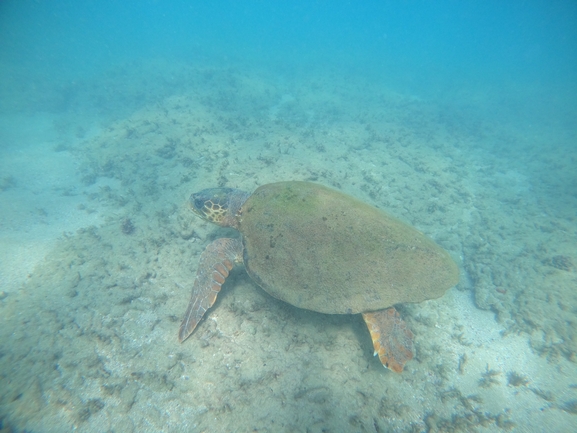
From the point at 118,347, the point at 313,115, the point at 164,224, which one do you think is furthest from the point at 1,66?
the point at 118,347

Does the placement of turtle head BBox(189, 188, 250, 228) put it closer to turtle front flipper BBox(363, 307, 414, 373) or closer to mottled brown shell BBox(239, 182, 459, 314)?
mottled brown shell BBox(239, 182, 459, 314)

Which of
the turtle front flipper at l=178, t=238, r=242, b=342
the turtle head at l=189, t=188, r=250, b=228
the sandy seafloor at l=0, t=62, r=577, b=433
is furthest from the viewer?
the turtle head at l=189, t=188, r=250, b=228

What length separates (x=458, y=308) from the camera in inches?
177

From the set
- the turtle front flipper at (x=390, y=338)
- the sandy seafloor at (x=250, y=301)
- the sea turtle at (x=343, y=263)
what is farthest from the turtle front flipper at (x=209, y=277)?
the turtle front flipper at (x=390, y=338)

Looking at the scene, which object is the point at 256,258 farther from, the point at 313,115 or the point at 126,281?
the point at 313,115

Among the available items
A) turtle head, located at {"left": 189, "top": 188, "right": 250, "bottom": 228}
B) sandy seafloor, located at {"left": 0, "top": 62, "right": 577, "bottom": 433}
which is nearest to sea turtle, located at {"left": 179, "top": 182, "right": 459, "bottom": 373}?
sandy seafloor, located at {"left": 0, "top": 62, "right": 577, "bottom": 433}

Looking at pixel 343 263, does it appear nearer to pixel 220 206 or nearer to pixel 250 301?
pixel 250 301

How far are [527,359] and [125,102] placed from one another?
19.0m

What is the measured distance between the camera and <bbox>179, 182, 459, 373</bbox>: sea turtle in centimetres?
301

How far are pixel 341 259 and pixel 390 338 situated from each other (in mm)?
1212

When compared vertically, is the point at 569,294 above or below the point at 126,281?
above

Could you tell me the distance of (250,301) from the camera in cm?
391

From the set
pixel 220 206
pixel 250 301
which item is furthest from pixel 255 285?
pixel 220 206

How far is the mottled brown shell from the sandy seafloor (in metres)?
0.89
